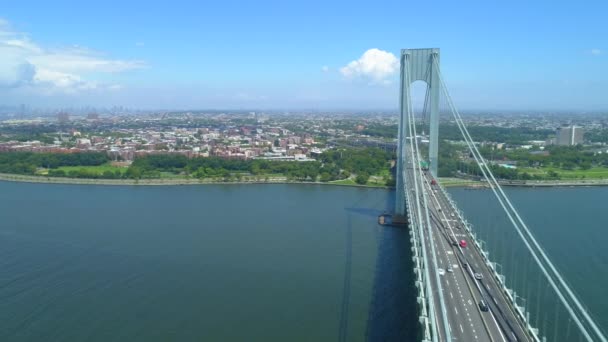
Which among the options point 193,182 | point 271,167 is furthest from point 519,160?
point 193,182

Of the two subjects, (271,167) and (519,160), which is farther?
(519,160)

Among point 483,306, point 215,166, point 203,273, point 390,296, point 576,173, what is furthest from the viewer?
point 215,166

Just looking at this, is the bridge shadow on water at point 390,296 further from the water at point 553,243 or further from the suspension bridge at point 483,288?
the water at point 553,243

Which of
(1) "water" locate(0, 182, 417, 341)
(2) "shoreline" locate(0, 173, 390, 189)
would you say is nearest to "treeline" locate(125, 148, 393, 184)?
(2) "shoreline" locate(0, 173, 390, 189)

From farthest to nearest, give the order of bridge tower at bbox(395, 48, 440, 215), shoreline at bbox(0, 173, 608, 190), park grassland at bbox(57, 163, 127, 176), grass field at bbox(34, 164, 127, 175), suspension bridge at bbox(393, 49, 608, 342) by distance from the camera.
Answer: park grassland at bbox(57, 163, 127, 176) → grass field at bbox(34, 164, 127, 175) → shoreline at bbox(0, 173, 608, 190) → bridge tower at bbox(395, 48, 440, 215) → suspension bridge at bbox(393, 49, 608, 342)

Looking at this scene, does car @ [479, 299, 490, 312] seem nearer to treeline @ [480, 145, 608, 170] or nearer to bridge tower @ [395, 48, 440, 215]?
bridge tower @ [395, 48, 440, 215]

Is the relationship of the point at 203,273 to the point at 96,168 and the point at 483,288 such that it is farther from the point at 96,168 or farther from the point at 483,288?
the point at 96,168
